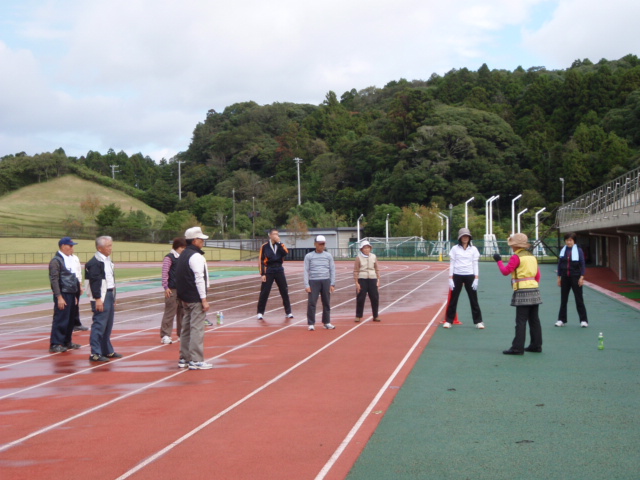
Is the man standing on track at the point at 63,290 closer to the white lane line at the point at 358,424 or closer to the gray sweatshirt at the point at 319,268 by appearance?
the gray sweatshirt at the point at 319,268

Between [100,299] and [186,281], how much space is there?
1777 mm

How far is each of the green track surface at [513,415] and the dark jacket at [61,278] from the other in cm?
588

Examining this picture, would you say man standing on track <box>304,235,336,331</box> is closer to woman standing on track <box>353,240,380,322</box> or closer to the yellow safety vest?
woman standing on track <box>353,240,380,322</box>

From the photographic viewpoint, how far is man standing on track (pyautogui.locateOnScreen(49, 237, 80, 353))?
1178 cm

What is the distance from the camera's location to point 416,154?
321 feet

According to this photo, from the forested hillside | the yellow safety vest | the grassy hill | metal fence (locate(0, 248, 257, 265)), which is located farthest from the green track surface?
the grassy hill

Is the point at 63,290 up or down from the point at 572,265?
down

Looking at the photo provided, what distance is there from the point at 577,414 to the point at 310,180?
4244 inches

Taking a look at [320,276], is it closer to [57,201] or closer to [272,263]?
[272,263]

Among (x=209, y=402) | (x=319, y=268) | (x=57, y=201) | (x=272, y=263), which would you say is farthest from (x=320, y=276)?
(x=57, y=201)

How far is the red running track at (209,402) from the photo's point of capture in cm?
576

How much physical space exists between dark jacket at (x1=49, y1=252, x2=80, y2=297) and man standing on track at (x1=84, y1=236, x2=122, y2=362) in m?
0.95

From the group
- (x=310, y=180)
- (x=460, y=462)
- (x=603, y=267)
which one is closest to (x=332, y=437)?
(x=460, y=462)

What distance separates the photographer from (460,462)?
5.54m
